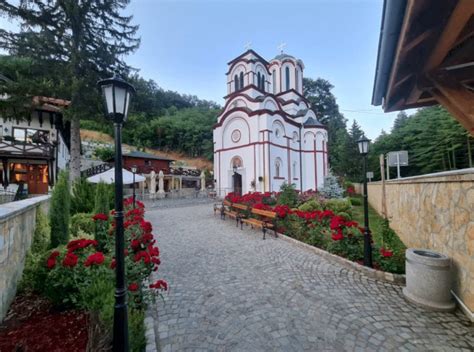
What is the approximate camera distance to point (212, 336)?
2.79 m

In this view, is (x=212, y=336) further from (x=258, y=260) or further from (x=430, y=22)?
(x=430, y=22)

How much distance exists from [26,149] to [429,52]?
20.2 m

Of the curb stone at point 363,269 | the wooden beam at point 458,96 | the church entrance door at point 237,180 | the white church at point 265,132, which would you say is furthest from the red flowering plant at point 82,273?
the church entrance door at point 237,180

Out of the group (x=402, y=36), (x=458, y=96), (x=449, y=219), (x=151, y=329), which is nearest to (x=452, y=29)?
(x=402, y=36)

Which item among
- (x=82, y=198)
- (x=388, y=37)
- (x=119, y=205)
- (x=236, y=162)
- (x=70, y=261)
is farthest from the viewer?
(x=236, y=162)

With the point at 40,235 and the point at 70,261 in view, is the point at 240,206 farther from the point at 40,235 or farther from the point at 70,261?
the point at 70,261

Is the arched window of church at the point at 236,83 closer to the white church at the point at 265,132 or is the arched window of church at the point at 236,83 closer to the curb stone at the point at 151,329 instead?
the white church at the point at 265,132

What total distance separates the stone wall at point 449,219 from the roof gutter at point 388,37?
2059mm

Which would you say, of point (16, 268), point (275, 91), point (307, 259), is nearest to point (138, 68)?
point (16, 268)

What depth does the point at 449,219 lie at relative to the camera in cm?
375

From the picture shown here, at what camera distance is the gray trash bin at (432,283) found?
3.32 meters

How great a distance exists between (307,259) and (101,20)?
16158mm

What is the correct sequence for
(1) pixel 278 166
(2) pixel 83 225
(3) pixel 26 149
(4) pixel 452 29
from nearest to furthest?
(4) pixel 452 29 < (2) pixel 83 225 < (3) pixel 26 149 < (1) pixel 278 166

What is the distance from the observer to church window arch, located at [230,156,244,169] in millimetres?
23109
